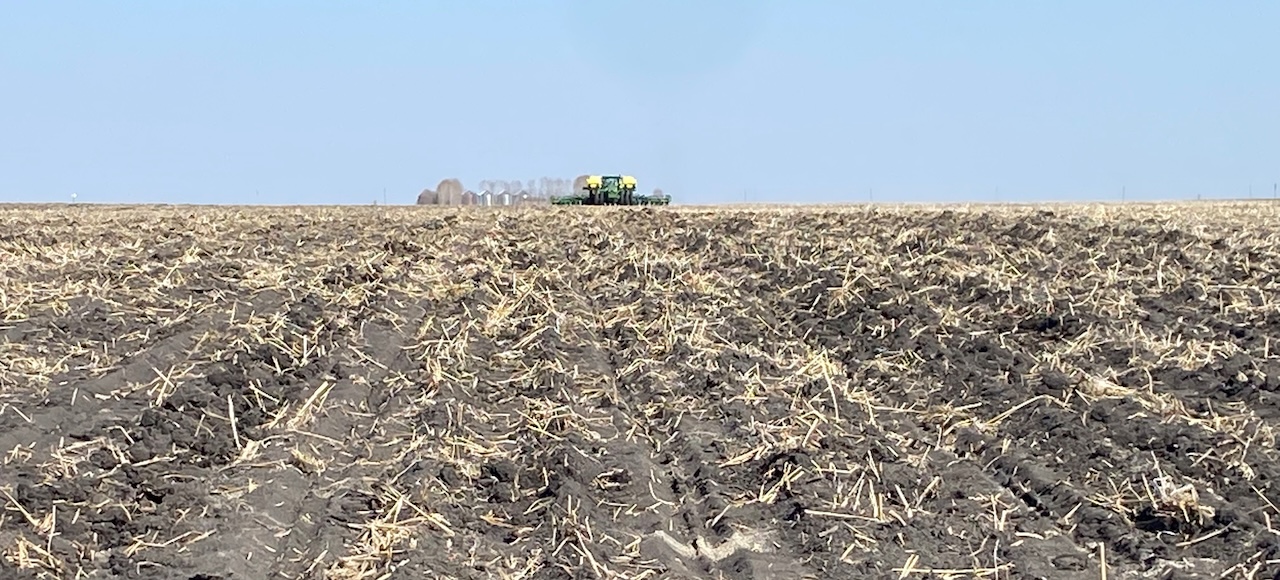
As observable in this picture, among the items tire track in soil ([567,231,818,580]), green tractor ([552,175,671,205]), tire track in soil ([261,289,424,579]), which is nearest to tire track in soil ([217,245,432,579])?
tire track in soil ([261,289,424,579])

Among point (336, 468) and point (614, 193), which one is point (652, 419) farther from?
point (614, 193)

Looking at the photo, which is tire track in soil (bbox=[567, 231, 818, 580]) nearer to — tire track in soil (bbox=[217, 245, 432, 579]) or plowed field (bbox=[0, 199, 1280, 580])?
plowed field (bbox=[0, 199, 1280, 580])

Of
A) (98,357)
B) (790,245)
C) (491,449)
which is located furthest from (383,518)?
(790,245)

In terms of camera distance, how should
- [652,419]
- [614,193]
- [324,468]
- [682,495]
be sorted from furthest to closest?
1. [614,193]
2. [652,419]
3. [324,468]
4. [682,495]

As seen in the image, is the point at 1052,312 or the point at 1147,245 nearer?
the point at 1052,312

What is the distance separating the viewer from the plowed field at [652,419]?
467 cm

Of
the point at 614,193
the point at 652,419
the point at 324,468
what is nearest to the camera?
the point at 324,468

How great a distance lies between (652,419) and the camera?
6441 mm

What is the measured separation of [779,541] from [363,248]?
9860 millimetres

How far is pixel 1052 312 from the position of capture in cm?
859

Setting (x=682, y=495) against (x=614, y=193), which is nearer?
(x=682, y=495)

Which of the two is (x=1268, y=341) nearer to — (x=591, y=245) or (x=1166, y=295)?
(x=1166, y=295)

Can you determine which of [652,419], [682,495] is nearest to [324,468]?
[682,495]

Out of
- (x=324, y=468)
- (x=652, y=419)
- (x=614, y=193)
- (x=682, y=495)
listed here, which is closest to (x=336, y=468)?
(x=324, y=468)
